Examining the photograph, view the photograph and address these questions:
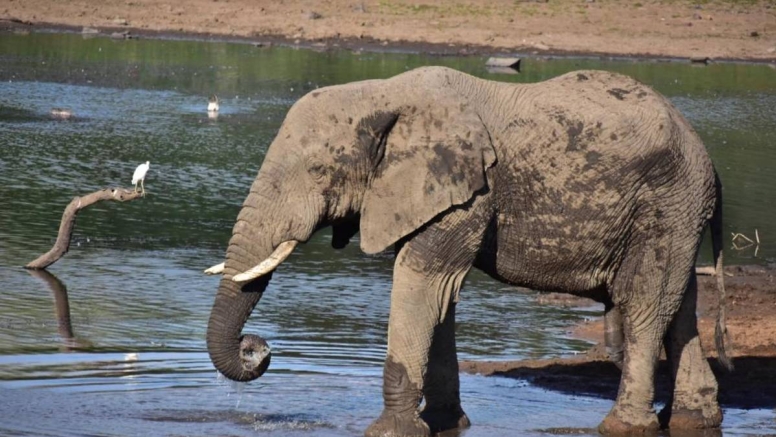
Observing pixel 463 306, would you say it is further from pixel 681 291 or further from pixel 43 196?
pixel 43 196

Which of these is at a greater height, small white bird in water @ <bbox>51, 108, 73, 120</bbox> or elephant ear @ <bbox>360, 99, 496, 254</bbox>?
elephant ear @ <bbox>360, 99, 496, 254</bbox>

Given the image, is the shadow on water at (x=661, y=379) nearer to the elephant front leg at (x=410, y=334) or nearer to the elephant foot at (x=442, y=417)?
the elephant foot at (x=442, y=417)

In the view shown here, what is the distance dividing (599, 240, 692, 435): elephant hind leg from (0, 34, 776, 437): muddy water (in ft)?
1.25

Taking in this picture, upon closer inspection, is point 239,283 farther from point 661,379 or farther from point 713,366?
point 713,366

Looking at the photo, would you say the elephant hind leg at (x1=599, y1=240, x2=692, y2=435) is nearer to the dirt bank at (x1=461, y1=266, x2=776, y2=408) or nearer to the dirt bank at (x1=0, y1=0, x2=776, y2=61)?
the dirt bank at (x1=461, y1=266, x2=776, y2=408)

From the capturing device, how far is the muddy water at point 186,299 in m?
9.63

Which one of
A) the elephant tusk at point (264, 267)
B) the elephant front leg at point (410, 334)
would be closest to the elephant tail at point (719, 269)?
the elephant front leg at point (410, 334)

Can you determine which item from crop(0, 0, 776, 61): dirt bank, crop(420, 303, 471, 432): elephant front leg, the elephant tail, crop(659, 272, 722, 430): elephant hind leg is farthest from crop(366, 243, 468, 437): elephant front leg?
crop(0, 0, 776, 61): dirt bank

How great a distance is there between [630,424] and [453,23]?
3427cm

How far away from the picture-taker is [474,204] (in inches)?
329

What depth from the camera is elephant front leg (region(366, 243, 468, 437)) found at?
840 cm

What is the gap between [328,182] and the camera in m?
8.33

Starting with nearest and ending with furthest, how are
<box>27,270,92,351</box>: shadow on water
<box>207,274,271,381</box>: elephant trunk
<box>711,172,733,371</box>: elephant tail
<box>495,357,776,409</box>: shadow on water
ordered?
1. <box>207,274,271,381</box>: elephant trunk
2. <box>711,172,733,371</box>: elephant tail
3. <box>495,357,776,409</box>: shadow on water
4. <box>27,270,92,351</box>: shadow on water

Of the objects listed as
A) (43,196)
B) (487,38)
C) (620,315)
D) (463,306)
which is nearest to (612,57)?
(487,38)
